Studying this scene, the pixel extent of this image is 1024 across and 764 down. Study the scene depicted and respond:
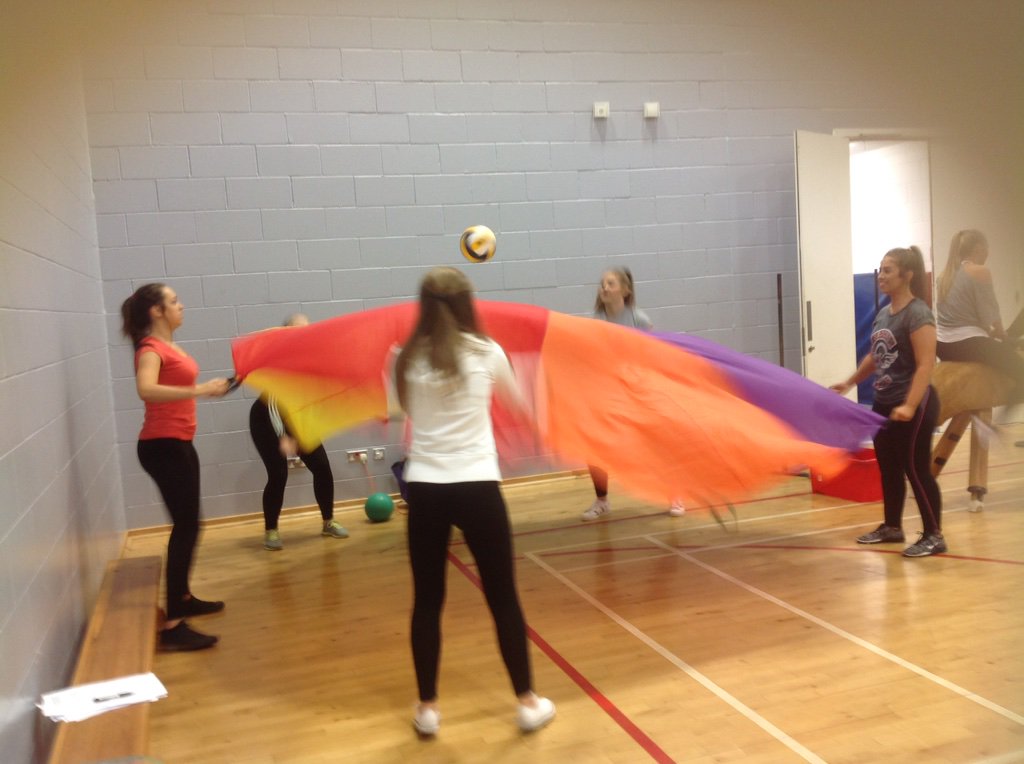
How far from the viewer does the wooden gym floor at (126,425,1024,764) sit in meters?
2.59

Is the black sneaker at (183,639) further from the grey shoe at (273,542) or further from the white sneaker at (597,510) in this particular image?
the white sneaker at (597,510)

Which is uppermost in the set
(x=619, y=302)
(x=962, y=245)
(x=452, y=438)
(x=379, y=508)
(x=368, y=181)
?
(x=368, y=181)

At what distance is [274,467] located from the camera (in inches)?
188

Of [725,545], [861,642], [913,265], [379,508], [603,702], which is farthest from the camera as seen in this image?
[379,508]

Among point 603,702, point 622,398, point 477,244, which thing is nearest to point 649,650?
point 603,702

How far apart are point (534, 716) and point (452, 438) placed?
874mm

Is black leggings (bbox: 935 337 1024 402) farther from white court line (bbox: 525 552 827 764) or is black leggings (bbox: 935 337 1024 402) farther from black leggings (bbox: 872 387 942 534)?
black leggings (bbox: 872 387 942 534)

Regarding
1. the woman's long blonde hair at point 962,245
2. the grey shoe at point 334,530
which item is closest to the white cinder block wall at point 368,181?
the grey shoe at point 334,530

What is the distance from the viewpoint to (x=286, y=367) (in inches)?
147

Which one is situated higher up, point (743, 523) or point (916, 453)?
point (916, 453)

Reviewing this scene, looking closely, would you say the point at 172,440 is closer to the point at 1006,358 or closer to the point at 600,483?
the point at 600,483

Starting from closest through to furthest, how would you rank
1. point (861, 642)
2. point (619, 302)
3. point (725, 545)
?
point (861, 642) < point (725, 545) < point (619, 302)

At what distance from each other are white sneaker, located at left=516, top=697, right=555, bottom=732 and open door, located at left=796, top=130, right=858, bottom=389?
4.22 m

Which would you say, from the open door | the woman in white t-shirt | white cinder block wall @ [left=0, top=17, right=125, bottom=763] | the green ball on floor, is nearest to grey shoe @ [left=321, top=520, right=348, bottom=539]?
the green ball on floor
